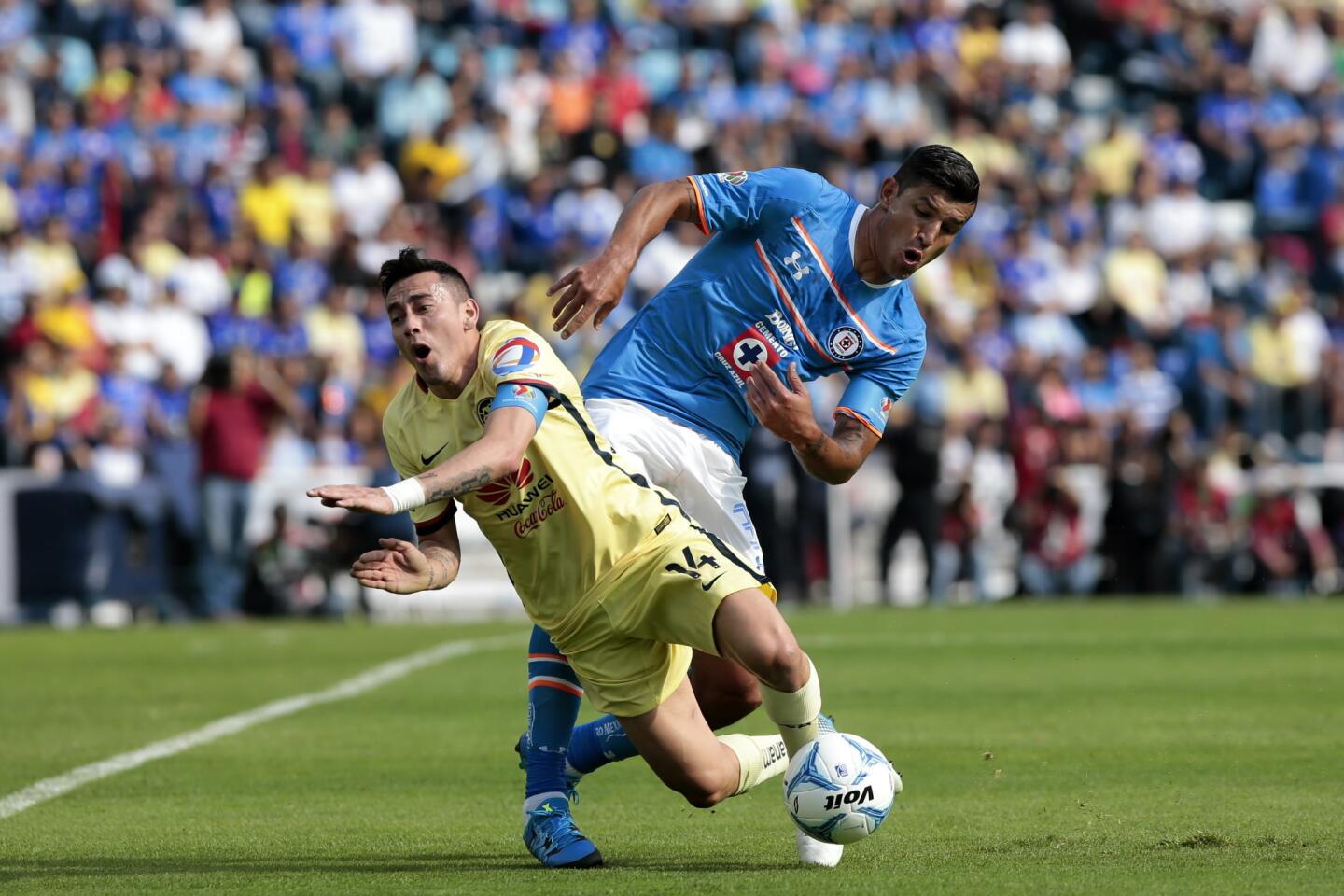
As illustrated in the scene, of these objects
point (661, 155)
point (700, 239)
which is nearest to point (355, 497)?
point (700, 239)

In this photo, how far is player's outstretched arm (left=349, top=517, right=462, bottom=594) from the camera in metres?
5.33

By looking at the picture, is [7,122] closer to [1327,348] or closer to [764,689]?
[1327,348]

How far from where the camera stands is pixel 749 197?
664 cm

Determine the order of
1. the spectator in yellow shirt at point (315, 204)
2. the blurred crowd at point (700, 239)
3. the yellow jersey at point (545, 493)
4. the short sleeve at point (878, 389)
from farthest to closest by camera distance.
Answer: the spectator in yellow shirt at point (315, 204) → the blurred crowd at point (700, 239) → the short sleeve at point (878, 389) → the yellow jersey at point (545, 493)

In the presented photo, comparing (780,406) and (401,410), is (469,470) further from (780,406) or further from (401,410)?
(780,406)

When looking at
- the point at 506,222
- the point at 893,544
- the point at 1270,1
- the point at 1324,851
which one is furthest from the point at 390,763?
the point at 1270,1

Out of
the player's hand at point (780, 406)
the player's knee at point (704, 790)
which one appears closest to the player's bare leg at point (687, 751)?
the player's knee at point (704, 790)

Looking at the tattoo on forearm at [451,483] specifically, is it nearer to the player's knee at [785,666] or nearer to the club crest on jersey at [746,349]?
the player's knee at [785,666]

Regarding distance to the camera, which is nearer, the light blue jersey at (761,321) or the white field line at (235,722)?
the light blue jersey at (761,321)

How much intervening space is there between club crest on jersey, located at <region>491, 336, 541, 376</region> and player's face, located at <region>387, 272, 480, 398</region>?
134mm

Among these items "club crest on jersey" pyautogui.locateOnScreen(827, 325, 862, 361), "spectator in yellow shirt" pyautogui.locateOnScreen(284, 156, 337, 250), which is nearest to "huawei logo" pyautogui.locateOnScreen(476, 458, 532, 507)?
"club crest on jersey" pyautogui.locateOnScreen(827, 325, 862, 361)

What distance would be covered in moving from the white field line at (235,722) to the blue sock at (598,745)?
2.01 meters

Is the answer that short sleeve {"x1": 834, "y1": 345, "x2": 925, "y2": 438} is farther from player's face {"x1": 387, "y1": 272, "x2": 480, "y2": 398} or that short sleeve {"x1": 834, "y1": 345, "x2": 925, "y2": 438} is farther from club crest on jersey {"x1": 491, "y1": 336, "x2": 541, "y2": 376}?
player's face {"x1": 387, "y1": 272, "x2": 480, "y2": 398}

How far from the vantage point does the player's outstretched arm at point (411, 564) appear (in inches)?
210
